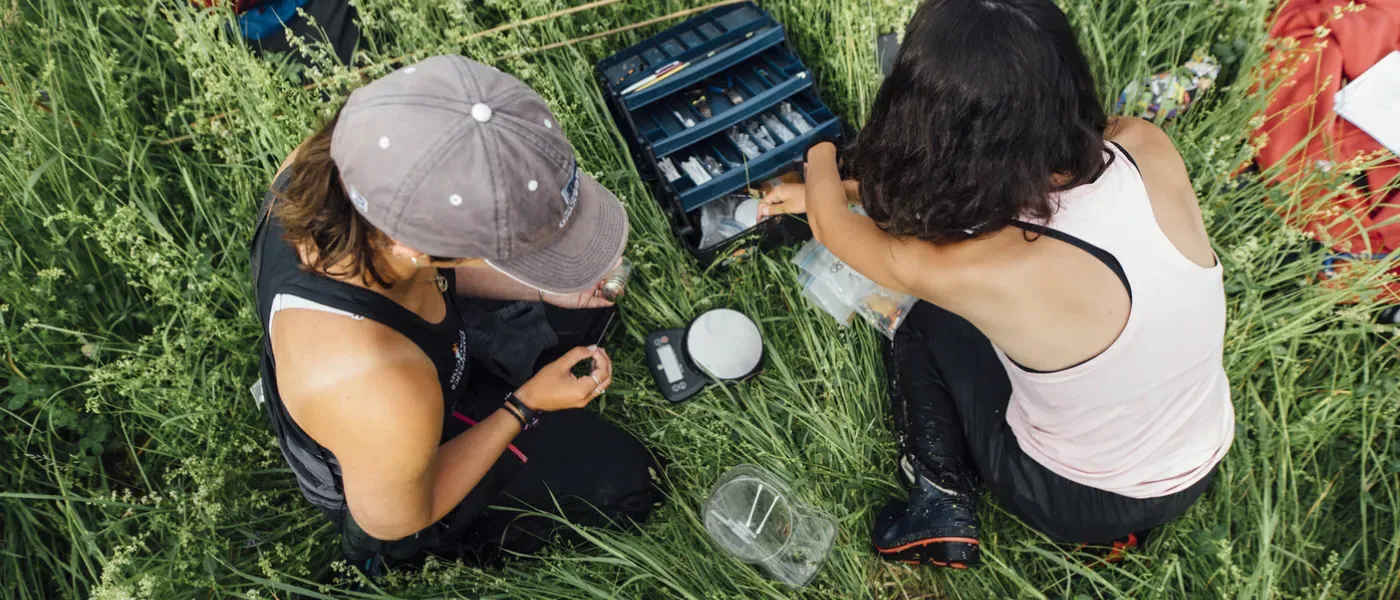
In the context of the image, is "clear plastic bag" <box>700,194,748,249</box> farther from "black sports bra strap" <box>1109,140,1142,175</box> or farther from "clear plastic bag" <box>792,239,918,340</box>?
"black sports bra strap" <box>1109,140,1142,175</box>

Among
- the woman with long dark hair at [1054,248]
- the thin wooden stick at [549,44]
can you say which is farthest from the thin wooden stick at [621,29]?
the woman with long dark hair at [1054,248]

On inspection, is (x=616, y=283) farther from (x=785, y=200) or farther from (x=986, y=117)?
(x=986, y=117)

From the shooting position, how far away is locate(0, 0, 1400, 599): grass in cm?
211

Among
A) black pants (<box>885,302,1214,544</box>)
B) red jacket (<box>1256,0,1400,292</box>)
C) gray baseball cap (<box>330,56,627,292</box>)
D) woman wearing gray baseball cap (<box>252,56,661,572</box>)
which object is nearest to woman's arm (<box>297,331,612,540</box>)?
woman wearing gray baseball cap (<box>252,56,661,572</box>)

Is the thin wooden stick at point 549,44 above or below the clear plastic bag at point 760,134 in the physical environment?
above

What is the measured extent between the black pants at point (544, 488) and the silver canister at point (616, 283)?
16.5 inches

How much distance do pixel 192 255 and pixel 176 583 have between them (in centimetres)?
104

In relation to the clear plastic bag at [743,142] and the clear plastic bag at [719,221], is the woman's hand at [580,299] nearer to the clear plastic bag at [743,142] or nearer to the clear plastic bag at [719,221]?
the clear plastic bag at [719,221]

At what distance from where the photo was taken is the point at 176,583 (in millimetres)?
2053

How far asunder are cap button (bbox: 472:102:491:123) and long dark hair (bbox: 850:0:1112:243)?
3.03 feet

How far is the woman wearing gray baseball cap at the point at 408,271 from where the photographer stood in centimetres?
130

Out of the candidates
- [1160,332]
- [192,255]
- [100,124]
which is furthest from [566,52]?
[1160,332]

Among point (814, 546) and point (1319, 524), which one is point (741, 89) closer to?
point (814, 546)

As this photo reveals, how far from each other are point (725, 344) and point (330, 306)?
1314 mm
